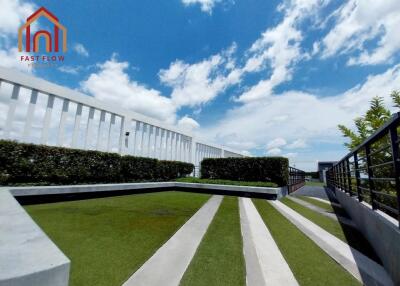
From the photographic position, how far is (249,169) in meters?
12.1

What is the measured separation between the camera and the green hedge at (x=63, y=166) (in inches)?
253

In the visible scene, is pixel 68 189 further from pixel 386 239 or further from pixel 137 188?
pixel 386 239

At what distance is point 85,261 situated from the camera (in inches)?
92.7

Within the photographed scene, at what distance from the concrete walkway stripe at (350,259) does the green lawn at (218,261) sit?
135cm

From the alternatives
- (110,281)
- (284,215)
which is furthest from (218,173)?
(110,281)

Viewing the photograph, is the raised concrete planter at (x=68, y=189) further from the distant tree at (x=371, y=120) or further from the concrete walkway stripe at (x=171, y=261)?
the distant tree at (x=371, y=120)

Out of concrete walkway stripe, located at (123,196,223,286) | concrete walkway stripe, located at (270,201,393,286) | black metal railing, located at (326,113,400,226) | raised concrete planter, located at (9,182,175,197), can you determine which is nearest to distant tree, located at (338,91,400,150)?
black metal railing, located at (326,113,400,226)

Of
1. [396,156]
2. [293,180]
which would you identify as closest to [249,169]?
[293,180]

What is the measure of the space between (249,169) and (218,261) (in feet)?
32.6

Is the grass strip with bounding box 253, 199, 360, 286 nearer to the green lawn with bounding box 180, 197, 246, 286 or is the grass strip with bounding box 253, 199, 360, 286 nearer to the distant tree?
the green lawn with bounding box 180, 197, 246, 286

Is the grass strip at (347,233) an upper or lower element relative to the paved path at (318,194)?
lower

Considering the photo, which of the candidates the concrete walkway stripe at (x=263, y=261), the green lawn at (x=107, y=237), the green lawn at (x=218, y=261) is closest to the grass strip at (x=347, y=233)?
the concrete walkway stripe at (x=263, y=261)

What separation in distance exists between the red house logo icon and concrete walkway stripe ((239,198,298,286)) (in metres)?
10.7

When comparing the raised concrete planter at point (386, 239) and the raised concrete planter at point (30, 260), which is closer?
the raised concrete planter at point (30, 260)
